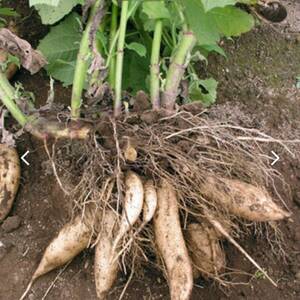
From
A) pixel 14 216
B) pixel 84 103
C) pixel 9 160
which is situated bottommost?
pixel 14 216

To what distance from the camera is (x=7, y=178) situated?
69.7 inches

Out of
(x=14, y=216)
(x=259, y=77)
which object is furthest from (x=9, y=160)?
(x=259, y=77)

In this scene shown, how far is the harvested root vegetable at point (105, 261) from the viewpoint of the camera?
1.55 meters

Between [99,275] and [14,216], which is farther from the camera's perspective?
[14,216]

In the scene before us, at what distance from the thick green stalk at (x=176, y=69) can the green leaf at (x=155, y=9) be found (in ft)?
0.29

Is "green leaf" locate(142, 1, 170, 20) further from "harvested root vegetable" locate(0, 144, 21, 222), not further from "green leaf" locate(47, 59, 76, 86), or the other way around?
"harvested root vegetable" locate(0, 144, 21, 222)

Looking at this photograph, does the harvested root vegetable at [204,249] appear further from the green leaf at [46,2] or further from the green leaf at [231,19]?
the green leaf at [46,2]

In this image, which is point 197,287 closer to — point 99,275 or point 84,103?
point 99,275

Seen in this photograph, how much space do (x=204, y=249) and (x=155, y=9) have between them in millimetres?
678

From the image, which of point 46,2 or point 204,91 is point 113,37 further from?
point 204,91

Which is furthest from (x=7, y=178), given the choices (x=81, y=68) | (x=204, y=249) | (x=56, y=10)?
(x=204, y=249)

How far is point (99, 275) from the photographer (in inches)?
61.1

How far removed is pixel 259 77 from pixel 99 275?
990 mm

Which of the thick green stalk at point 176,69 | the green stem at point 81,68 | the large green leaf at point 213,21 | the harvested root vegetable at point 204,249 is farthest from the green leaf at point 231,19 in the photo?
the harvested root vegetable at point 204,249
